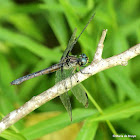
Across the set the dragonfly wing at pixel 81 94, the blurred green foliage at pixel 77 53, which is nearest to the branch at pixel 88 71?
the blurred green foliage at pixel 77 53

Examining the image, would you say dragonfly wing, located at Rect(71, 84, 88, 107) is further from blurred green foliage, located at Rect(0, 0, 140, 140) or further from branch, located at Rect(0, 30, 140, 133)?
branch, located at Rect(0, 30, 140, 133)

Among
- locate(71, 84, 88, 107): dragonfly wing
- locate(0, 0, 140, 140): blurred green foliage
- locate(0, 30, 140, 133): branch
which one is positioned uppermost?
locate(0, 0, 140, 140): blurred green foliage

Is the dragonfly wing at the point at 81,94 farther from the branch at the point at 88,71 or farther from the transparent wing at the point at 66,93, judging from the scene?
the branch at the point at 88,71

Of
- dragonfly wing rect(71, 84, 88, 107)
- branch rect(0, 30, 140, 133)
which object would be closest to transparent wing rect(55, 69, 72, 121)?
dragonfly wing rect(71, 84, 88, 107)

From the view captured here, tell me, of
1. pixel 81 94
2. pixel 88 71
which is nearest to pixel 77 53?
pixel 81 94

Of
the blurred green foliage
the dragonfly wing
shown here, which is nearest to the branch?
the blurred green foliage

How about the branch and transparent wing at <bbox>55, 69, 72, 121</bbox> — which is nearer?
the branch

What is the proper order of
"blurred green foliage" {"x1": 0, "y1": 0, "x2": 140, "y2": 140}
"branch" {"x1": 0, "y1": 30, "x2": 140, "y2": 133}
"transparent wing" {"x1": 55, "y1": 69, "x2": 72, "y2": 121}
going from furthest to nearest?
1. "blurred green foliage" {"x1": 0, "y1": 0, "x2": 140, "y2": 140}
2. "transparent wing" {"x1": 55, "y1": 69, "x2": 72, "y2": 121}
3. "branch" {"x1": 0, "y1": 30, "x2": 140, "y2": 133}

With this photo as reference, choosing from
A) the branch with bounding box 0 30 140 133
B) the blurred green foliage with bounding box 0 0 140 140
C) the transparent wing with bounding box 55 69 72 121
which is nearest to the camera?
the branch with bounding box 0 30 140 133

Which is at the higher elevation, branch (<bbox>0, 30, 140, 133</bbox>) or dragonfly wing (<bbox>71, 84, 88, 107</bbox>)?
dragonfly wing (<bbox>71, 84, 88, 107</bbox>)
